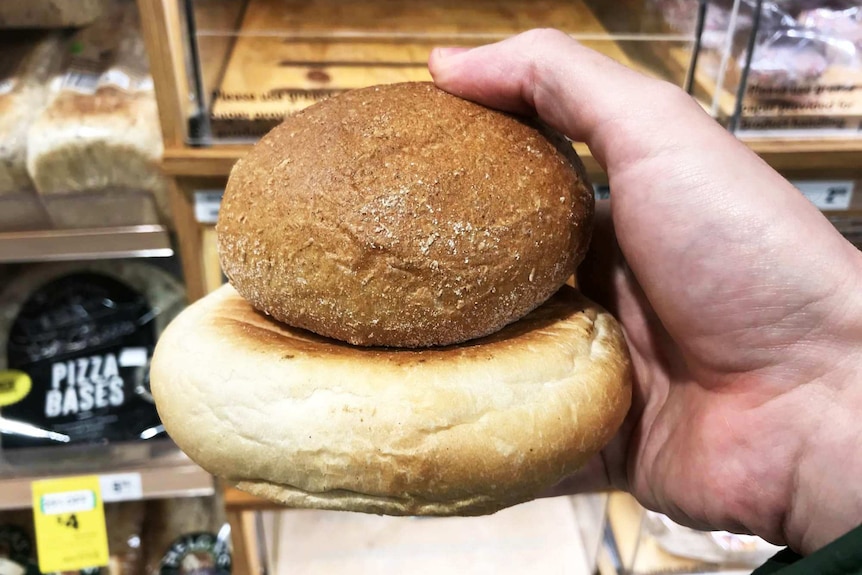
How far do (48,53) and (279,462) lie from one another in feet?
4.03

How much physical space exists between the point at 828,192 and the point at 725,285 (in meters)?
0.81

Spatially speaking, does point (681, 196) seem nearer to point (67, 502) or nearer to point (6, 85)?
point (6, 85)

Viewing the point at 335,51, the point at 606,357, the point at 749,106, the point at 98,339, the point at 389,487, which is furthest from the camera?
the point at 98,339

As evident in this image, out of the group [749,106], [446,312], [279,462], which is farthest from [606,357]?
[749,106]

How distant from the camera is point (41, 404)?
1.49 meters

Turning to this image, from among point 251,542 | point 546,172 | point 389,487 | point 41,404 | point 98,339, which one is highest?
point 546,172

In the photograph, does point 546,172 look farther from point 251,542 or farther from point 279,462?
point 251,542

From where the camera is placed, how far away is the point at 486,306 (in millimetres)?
734

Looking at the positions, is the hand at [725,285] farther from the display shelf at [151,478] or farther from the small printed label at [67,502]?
the small printed label at [67,502]

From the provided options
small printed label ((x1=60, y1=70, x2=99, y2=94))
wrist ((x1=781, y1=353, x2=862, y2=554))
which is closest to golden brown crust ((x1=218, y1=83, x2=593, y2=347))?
wrist ((x1=781, y1=353, x2=862, y2=554))

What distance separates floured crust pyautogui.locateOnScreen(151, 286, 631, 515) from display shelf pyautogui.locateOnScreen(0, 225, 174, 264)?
620 millimetres

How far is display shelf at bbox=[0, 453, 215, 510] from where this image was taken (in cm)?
147

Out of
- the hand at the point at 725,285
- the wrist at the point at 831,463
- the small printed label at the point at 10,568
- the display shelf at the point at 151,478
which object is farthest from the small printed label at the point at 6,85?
the wrist at the point at 831,463

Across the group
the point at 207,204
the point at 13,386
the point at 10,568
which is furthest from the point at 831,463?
the point at 10,568
